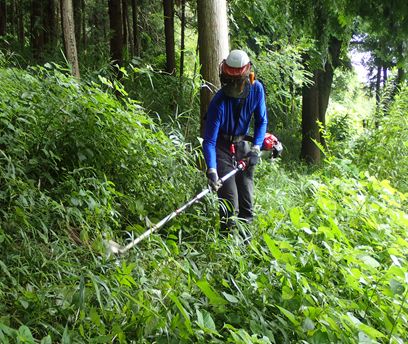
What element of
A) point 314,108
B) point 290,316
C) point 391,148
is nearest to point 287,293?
point 290,316

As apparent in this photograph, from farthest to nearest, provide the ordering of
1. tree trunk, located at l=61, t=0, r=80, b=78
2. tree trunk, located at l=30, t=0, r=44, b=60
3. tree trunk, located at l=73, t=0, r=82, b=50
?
tree trunk, located at l=73, t=0, r=82, b=50 < tree trunk, located at l=30, t=0, r=44, b=60 < tree trunk, located at l=61, t=0, r=80, b=78

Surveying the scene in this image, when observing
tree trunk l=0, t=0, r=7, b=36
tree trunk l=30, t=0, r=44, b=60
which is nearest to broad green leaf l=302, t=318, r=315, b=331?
tree trunk l=30, t=0, r=44, b=60

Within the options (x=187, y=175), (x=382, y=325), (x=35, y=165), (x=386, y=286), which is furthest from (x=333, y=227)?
(x=35, y=165)

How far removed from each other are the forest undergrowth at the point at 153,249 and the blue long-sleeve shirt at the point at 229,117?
1.85ft

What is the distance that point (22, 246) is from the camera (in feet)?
10.3

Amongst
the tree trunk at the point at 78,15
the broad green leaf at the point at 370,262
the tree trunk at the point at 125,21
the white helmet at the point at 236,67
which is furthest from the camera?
the tree trunk at the point at 78,15

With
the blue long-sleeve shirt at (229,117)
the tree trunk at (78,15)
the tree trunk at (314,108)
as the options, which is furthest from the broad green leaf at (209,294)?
the tree trunk at (78,15)

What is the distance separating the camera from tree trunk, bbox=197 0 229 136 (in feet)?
16.4

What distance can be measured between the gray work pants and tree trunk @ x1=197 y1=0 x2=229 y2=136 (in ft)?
2.14

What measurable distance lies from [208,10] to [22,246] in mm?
3407

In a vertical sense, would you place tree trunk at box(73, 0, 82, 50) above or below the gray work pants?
above

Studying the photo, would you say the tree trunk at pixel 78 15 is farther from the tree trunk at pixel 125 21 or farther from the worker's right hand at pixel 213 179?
the worker's right hand at pixel 213 179

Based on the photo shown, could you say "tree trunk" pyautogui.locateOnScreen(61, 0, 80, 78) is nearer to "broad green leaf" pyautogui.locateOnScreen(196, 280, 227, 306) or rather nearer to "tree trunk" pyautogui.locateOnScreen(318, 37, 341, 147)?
"broad green leaf" pyautogui.locateOnScreen(196, 280, 227, 306)

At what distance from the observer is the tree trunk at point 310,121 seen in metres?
10.8
